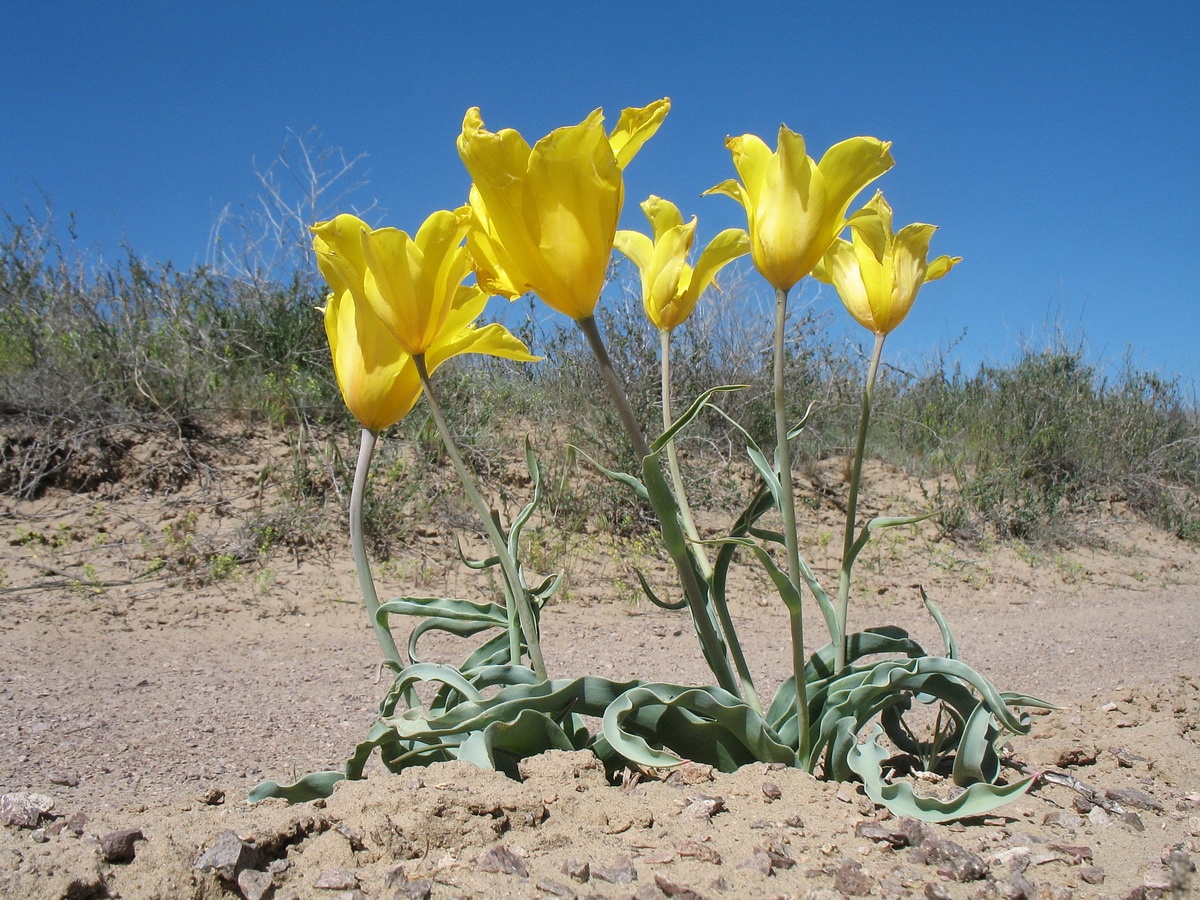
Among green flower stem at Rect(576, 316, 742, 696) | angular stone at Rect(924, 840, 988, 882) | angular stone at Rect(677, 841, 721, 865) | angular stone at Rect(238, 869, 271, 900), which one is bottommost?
angular stone at Rect(238, 869, 271, 900)

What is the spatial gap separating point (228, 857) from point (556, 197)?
0.98 meters

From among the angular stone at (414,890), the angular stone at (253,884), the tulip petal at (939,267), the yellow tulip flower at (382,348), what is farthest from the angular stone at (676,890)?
the tulip petal at (939,267)

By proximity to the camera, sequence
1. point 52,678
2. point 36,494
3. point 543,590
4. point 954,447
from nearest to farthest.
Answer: point 543,590, point 52,678, point 36,494, point 954,447

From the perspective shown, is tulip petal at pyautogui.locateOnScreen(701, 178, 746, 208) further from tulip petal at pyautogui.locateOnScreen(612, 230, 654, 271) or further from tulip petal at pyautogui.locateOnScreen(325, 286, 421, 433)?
tulip petal at pyautogui.locateOnScreen(325, 286, 421, 433)

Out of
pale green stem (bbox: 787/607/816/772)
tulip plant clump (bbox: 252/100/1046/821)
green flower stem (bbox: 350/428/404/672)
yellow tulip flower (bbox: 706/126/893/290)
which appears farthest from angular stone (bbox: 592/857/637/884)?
yellow tulip flower (bbox: 706/126/893/290)

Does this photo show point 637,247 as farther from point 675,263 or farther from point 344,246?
point 344,246

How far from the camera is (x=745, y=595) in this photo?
4766mm

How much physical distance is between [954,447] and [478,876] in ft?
23.4

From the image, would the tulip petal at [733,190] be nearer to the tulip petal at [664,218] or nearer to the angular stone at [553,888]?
the tulip petal at [664,218]

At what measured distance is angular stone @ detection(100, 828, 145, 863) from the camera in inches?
44.9

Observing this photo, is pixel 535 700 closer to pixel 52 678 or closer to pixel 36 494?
pixel 52 678

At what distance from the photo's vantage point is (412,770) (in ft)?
4.42

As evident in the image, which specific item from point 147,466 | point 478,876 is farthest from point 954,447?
point 478,876

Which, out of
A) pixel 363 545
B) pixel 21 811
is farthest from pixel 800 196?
pixel 21 811
